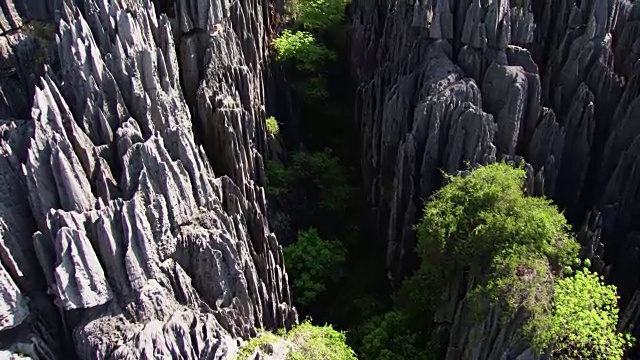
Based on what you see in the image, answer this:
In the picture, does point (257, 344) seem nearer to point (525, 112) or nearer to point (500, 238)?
point (500, 238)

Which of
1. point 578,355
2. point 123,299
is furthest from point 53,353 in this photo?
point 578,355

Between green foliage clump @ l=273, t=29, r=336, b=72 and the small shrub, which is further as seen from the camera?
the small shrub

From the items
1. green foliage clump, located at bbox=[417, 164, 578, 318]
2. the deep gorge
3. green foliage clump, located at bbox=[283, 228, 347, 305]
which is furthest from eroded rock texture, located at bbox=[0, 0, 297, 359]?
green foliage clump, located at bbox=[417, 164, 578, 318]

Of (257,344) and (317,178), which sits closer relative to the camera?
(257,344)

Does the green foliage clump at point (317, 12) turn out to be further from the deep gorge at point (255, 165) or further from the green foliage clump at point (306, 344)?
the green foliage clump at point (306, 344)

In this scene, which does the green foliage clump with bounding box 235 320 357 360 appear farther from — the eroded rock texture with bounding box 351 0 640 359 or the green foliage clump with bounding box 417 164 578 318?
the green foliage clump with bounding box 417 164 578 318

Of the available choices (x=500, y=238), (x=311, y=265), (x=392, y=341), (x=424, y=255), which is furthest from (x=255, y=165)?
(x=500, y=238)
